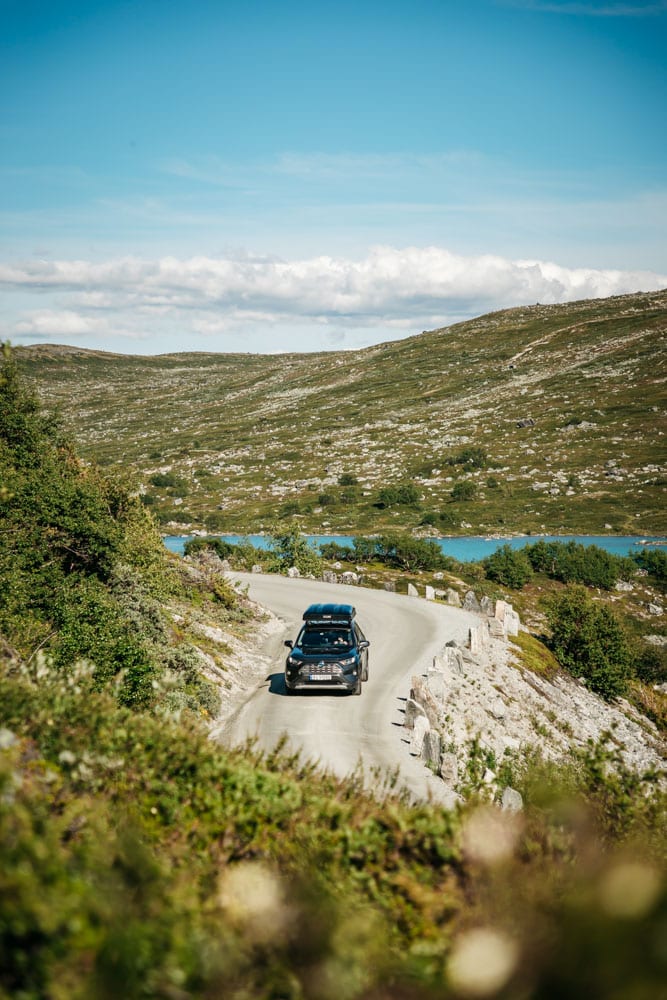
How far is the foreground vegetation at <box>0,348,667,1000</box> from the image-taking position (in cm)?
352

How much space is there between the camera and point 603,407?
13225cm

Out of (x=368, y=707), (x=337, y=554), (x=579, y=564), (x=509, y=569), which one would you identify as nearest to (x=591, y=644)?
(x=368, y=707)

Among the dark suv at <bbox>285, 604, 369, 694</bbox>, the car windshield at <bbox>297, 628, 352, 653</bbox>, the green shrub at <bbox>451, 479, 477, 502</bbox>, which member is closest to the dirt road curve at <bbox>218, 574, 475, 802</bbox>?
the dark suv at <bbox>285, 604, 369, 694</bbox>

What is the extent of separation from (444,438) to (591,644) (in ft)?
321

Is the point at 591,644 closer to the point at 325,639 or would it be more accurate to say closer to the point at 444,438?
the point at 325,639

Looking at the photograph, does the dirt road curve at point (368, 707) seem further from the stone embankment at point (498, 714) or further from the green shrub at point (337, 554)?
the green shrub at point (337, 554)

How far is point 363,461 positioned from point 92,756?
11935 cm

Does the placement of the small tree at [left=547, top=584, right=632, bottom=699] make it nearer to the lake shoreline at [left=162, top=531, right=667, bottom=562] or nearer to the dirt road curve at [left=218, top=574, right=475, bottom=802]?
the dirt road curve at [left=218, top=574, right=475, bottom=802]

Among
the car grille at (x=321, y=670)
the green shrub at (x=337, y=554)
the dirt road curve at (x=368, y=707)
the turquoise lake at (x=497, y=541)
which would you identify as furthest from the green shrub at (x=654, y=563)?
the car grille at (x=321, y=670)

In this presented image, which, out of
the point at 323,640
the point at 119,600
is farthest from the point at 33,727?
the point at 323,640

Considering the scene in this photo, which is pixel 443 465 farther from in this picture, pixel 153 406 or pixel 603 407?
pixel 153 406

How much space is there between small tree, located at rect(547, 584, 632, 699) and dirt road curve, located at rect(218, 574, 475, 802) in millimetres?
5067

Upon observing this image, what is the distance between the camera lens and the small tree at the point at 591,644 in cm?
3369

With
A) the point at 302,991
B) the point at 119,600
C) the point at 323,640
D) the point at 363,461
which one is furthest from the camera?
the point at 363,461
